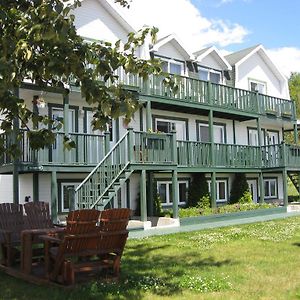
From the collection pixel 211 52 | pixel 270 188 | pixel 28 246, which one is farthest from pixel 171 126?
pixel 28 246

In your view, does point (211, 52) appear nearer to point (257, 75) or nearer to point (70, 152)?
point (257, 75)

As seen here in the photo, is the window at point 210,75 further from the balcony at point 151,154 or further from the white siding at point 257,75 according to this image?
the balcony at point 151,154

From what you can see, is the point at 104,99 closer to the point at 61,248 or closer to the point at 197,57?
the point at 61,248

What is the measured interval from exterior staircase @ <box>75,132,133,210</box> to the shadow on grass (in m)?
4.60

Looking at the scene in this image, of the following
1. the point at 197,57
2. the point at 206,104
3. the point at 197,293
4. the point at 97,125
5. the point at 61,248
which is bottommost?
the point at 197,293

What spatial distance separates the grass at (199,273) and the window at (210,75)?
1369 centimetres

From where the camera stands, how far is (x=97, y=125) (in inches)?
224

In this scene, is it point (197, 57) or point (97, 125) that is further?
point (197, 57)

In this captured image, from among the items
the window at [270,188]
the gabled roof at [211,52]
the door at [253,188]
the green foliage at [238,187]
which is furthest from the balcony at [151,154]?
the gabled roof at [211,52]

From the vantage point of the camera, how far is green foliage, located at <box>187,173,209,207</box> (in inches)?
872

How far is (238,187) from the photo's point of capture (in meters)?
24.8

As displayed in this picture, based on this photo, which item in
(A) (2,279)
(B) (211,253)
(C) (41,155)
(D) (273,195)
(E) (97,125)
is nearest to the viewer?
(E) (97,125)

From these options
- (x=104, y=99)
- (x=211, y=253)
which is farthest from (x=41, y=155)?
(x=104, y=99)

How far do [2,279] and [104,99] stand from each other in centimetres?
436
